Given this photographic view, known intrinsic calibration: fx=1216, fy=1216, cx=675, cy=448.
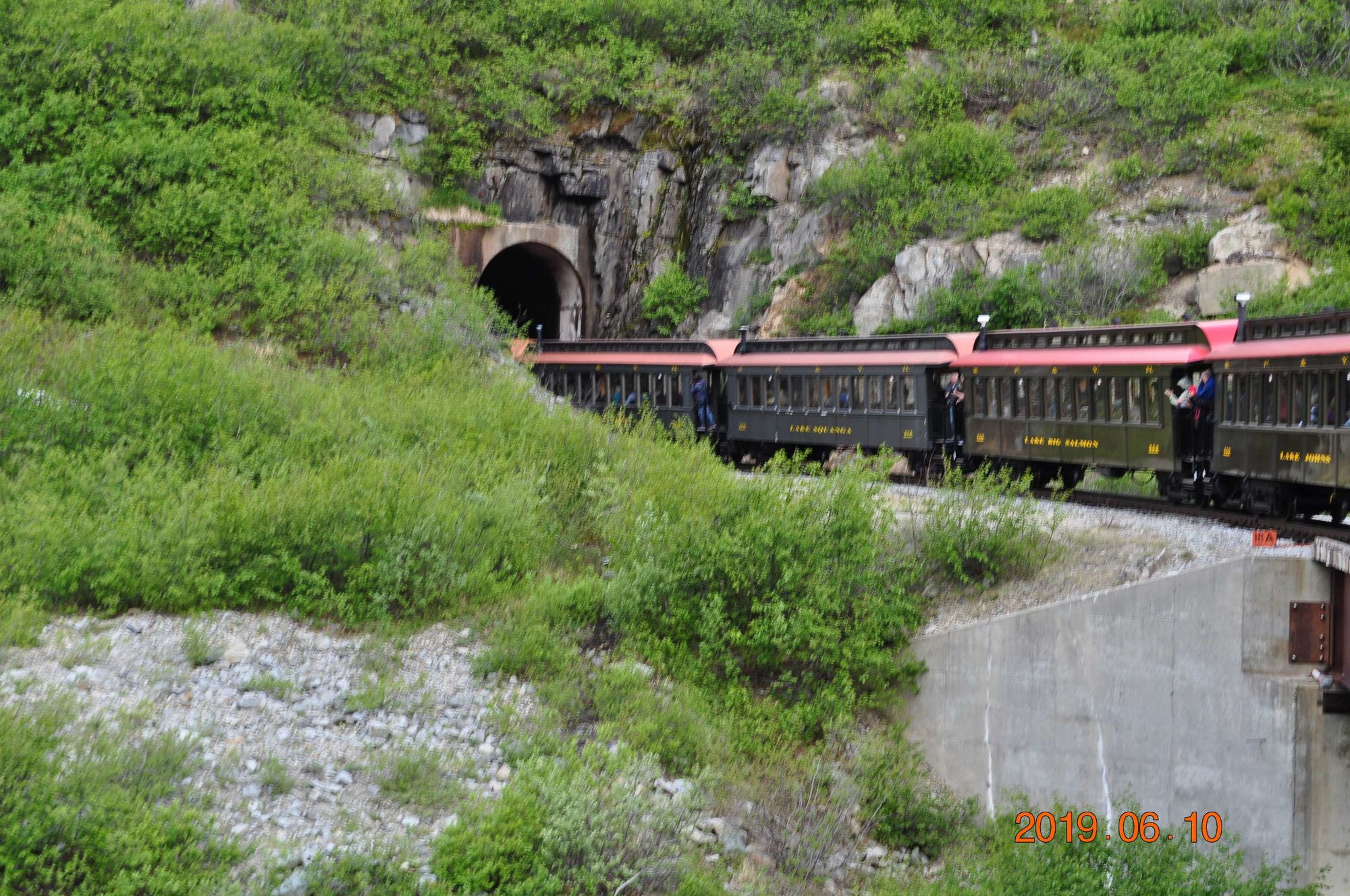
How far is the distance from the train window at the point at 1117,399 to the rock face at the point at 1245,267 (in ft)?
39.2

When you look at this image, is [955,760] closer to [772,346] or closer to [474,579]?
[474,579]

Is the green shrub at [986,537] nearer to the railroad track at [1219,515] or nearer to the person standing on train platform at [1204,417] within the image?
the railroad track at [1219,515]

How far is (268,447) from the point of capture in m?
18.3

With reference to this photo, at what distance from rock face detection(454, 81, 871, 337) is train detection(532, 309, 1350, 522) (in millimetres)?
10387

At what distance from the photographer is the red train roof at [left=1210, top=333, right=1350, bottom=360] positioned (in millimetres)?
16328

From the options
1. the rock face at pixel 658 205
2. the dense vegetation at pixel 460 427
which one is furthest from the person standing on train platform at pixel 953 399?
the rock face at pixel 658 205

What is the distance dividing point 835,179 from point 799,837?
96.9ft

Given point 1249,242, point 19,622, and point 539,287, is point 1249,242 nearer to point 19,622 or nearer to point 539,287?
point 539,287

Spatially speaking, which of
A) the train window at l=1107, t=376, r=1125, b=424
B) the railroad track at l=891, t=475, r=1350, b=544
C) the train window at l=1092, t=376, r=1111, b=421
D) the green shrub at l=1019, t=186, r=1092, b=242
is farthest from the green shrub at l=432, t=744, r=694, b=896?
the green shrub at l=1019, t=186, r=1092, b=242

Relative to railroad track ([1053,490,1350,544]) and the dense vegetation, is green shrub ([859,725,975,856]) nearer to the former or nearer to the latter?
the dense vegetation

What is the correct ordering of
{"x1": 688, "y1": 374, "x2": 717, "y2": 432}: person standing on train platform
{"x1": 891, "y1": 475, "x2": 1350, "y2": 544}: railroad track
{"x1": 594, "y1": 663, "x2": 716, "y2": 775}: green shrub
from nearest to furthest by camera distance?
{"x1": 594, "y1": 663, "x2": 716, "y2": 775}: green shrub < {"x1": 891, "y1": 475, "x2": 1350, "y2": 544}: railroad track < {"x1": 688, "y1": 374, "x2": 717, "y2": 432}: person standing on train platform

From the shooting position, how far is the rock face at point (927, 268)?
117 ft

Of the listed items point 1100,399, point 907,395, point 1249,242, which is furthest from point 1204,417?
point 1249,242

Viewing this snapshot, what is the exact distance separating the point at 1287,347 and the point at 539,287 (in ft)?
116
